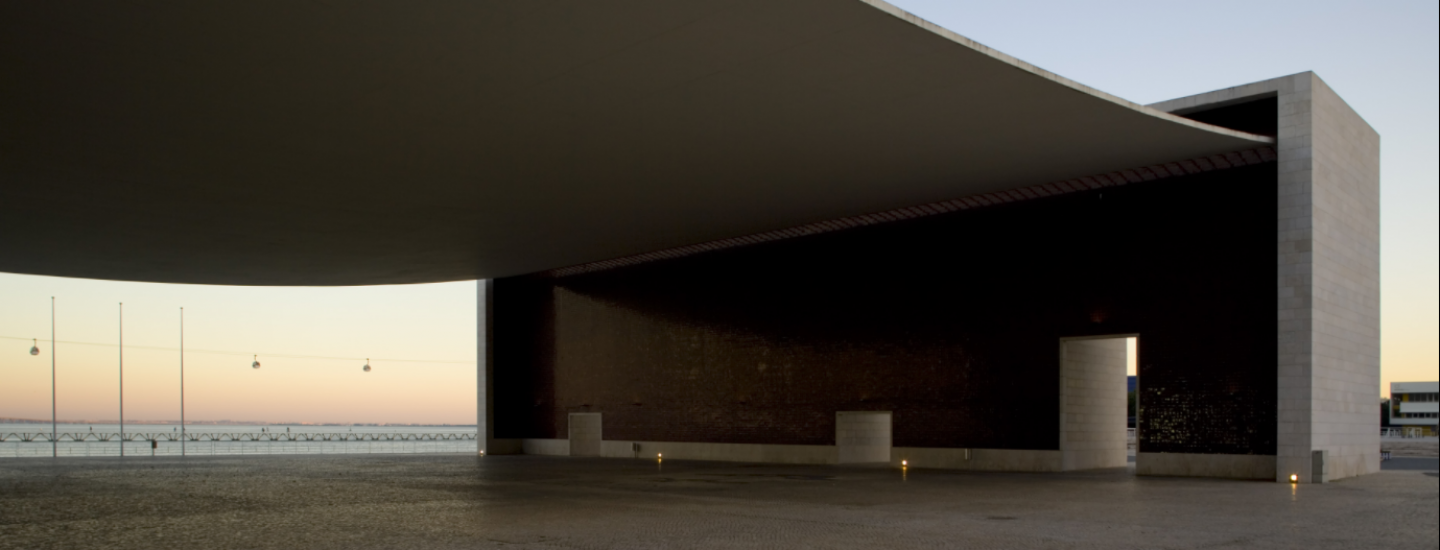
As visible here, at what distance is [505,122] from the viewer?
14.7 m

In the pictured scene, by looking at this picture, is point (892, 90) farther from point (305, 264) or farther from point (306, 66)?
point (305, 264)

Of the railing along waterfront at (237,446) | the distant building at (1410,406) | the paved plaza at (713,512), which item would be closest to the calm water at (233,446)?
the railing along waterfront at (237,446)

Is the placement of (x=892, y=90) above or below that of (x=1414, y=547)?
above

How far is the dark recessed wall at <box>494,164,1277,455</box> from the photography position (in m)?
18.2

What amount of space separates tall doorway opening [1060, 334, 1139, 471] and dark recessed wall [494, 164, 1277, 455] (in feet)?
0.94

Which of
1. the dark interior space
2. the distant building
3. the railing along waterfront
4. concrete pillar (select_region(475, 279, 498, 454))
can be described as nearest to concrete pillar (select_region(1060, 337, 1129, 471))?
the dark interior space

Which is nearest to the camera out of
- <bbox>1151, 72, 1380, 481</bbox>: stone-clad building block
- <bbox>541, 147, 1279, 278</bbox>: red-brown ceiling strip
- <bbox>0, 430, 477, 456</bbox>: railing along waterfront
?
<bbox>1151, 72, 1380, 481</bbox>: stone-clad building block

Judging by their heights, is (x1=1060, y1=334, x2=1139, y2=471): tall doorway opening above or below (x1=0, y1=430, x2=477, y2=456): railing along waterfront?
above

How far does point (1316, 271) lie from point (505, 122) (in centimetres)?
1255

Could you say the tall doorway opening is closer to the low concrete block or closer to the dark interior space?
the low concrete block

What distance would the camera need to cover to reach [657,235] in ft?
80.5

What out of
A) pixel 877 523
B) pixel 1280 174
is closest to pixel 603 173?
pixel 877 523

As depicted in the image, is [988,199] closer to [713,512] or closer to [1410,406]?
[713,512]

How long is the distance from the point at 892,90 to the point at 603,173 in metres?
6.23
